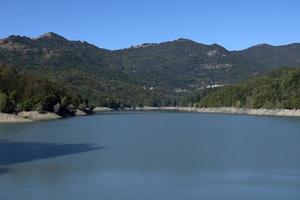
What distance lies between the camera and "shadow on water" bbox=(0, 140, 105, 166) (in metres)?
49.8

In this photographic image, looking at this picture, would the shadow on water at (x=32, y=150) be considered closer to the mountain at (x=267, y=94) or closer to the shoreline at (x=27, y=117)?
the shoreline at (x=27, y=117)

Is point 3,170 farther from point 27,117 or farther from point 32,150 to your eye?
point 27,117

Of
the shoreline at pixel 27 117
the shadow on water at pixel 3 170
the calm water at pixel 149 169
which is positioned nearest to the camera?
the calm water at pixel 149 169

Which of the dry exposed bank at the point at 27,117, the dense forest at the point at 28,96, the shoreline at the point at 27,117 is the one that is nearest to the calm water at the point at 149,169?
the dry exposed bank at the point at 27,117

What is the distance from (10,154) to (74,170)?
1252cm

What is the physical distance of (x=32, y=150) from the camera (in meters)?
56.5

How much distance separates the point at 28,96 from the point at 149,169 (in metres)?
87.8

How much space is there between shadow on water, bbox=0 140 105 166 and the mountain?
93.3 m

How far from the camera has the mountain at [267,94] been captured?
157 meters

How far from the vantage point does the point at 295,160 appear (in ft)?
158

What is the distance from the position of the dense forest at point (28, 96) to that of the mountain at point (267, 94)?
166 feet

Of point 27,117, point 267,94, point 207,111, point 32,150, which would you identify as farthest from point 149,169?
point 207,111

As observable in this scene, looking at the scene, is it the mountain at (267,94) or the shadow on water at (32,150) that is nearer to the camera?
the shadow on water at (32,150)

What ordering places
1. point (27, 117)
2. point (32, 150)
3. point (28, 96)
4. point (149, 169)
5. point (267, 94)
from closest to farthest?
1. point (149, 169)
2. point (32, 150)
3. point (27, 117)
4. point (28, 96)
5. point (267, 94)
